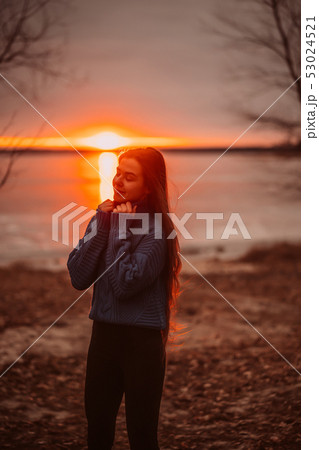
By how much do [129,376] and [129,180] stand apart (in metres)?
0.87

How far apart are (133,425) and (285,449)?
5.35 feet

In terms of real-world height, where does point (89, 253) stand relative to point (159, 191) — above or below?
below

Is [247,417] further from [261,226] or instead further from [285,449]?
[261,226]

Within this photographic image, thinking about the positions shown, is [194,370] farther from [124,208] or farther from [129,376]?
[124,208]

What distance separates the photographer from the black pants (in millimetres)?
2135

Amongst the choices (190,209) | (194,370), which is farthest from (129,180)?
(190,209)

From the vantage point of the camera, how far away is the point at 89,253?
212cm

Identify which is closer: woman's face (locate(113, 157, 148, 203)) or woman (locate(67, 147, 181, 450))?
woman (locate(67, 147, 181, 450))

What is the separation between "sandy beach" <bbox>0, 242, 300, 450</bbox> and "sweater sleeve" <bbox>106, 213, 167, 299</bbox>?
634 mm

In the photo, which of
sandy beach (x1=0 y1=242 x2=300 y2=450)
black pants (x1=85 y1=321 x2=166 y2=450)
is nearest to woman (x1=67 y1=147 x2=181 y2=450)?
black pants (x1=85 y1=321 x2=166 y2=450)

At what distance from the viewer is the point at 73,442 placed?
3557 mm

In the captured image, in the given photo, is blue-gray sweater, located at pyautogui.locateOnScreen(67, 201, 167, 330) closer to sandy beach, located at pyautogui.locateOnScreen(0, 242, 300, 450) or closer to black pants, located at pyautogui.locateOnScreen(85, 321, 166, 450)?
black pants, located at pyautogui.locateOnScreen(85, 321, 166, 450)

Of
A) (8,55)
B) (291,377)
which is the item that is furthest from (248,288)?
(8,55)

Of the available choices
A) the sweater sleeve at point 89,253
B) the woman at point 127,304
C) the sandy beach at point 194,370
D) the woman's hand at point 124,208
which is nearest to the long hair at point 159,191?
the woman at point 127,304
